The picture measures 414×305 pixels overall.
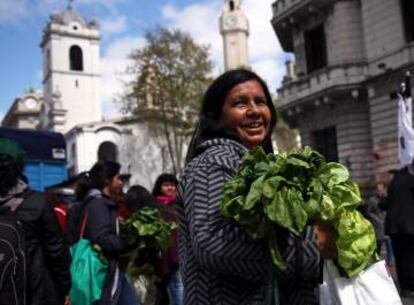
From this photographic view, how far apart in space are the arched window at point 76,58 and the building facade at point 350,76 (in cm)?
5263

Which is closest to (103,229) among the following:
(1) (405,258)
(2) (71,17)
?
(1) (405,258)

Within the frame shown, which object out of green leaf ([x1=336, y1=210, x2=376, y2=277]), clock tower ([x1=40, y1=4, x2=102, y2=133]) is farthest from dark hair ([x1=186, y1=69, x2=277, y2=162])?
clock tower ([x1=40, y1=4, x2=102, y2=133])

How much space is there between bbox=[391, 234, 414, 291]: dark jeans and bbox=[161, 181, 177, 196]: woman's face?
12.1ft

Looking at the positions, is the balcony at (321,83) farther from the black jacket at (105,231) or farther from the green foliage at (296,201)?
the green foliage at (296,201)

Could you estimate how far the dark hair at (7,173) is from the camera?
3.84 meters

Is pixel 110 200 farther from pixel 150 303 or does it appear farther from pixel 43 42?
pixel 43 42

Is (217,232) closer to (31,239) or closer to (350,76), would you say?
(31,239)

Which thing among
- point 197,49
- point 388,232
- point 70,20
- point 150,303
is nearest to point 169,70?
point 197,49

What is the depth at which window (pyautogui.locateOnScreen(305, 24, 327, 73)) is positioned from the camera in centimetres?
2650

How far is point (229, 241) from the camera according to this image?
2.01 m

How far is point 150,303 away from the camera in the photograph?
6.19 meters

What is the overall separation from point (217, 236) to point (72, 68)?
7741cm

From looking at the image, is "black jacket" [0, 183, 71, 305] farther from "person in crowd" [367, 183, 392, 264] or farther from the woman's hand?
"person in crowd" [367, 183, 392, 264]

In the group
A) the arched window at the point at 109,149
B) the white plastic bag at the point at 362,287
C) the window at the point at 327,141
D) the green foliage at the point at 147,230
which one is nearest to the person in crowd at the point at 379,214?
the green foliage at the point at 147,230
